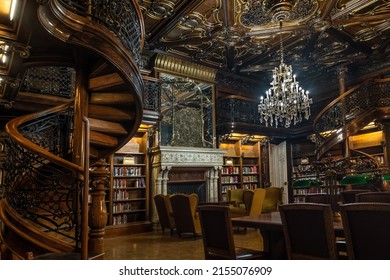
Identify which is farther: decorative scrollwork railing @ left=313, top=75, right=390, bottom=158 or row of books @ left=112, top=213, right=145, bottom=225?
row of books @ left=112, top=213, right=145, bottom=225

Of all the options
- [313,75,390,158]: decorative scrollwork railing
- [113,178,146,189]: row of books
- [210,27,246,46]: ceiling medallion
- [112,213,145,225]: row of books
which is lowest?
[112,213,145,225]: row of books

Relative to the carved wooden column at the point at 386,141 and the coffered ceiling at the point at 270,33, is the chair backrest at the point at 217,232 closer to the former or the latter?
the coffered ceiling at the point at 270,33

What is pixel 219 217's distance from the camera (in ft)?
9.32

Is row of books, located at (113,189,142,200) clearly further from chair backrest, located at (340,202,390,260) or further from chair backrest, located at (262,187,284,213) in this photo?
chair backrest, located at (340,202,390,260)

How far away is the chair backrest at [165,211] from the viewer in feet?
23.2

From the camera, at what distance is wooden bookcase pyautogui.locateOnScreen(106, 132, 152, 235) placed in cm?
765

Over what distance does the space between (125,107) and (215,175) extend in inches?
203

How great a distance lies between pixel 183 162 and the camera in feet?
27.4

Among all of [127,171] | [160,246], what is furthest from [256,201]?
[127,171]

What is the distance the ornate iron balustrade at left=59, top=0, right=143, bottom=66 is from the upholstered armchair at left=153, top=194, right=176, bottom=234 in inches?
148

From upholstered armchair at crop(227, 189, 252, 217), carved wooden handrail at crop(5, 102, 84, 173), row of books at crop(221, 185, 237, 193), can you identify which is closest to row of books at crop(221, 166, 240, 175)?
row of books at crop(221, 185, 237, 193)

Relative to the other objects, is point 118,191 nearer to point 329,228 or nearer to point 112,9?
point 112,9

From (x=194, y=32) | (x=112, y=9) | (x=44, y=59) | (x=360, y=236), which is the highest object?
(x=194, y=32)
